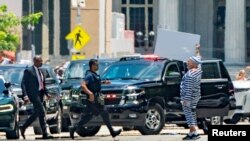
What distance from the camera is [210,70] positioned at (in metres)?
29.1

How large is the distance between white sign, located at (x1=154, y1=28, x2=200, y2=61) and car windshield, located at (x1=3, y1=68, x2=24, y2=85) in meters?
3.67

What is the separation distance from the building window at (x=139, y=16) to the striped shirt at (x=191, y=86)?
83.2m

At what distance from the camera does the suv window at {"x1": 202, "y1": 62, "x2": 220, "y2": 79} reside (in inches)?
1140

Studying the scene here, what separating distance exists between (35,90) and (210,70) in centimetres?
569

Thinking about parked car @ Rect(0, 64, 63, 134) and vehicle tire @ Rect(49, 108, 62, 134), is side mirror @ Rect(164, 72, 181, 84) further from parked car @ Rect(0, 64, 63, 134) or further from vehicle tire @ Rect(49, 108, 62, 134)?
vehicle tire @ Rect(49, 108, 62, 134)

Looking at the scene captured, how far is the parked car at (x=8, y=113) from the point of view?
25.1 metres

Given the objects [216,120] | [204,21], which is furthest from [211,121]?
[204,21]

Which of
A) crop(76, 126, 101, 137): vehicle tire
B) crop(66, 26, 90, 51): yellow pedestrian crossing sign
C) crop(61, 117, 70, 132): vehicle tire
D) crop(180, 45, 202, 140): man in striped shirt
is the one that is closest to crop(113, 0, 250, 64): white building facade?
crop(66, 26, 90, 51): yellow pedestrian crossing sign

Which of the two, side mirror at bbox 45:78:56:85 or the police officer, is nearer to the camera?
the police officer

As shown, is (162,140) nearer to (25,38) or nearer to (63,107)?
(63,107)

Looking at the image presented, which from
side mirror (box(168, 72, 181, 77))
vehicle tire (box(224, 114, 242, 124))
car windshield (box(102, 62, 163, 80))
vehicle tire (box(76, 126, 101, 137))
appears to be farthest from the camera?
vehicle tire (box(224, 114, 242, 124))

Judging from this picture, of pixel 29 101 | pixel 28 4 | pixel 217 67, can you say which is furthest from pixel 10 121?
pixel 28 4

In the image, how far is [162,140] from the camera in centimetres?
2341

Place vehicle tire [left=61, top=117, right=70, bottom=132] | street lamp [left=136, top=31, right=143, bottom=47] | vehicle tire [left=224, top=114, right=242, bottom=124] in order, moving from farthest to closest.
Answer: street lamp [left=136, top=31, right=143, bottom=47] → vehicle tire [left=224, top=114, right=242, bottom=124] → vehicle tire [left=61, top=117, right=70, bottom=132]
